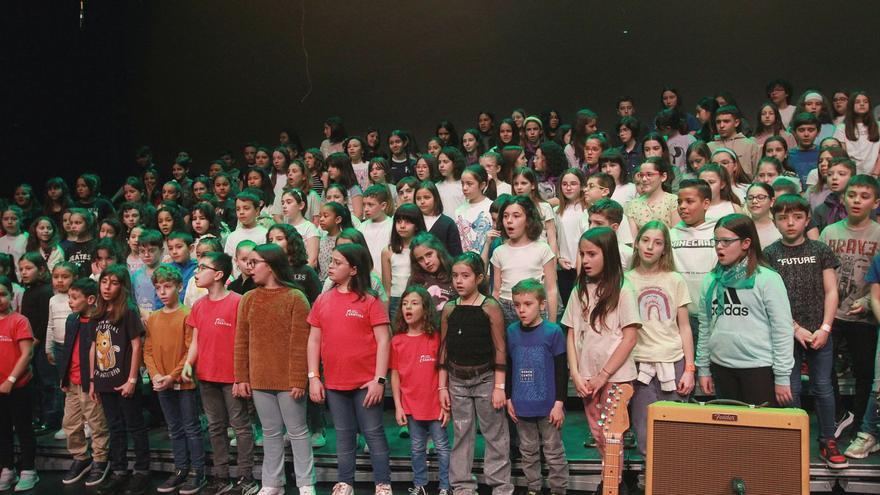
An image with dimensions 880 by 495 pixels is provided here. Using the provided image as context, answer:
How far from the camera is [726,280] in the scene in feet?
12.8

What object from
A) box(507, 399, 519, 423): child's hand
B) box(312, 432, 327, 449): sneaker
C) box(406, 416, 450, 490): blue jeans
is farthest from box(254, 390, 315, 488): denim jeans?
box(507, 399, 519, 423): child's hand

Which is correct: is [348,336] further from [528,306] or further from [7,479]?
[7,479]

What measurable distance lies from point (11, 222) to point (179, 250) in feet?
7.14

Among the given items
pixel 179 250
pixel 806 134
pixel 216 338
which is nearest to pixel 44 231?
pixel 179 250

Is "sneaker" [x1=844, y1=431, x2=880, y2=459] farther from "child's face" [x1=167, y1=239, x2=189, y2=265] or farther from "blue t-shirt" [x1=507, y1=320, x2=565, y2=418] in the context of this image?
"child's face" [x1=167, y1=239, x2=189, y2=265]

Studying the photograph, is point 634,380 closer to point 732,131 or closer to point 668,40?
point 732,131

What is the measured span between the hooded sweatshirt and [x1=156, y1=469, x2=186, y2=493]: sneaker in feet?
9.61

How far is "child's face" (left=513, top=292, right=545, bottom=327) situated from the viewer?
4.06 meters

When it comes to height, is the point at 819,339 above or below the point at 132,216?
below

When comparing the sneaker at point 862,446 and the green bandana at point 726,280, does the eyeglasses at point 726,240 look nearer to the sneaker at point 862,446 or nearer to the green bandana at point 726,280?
the green bandana at point 726,280

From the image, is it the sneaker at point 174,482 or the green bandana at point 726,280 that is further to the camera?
the sneaker at point 174,482

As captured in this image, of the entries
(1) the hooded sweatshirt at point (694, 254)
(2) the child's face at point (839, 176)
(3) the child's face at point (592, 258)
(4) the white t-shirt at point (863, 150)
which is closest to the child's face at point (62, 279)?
(3) the child's face at point (592, 258)

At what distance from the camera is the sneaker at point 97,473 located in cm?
497

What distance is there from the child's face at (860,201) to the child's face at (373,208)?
2799mm
